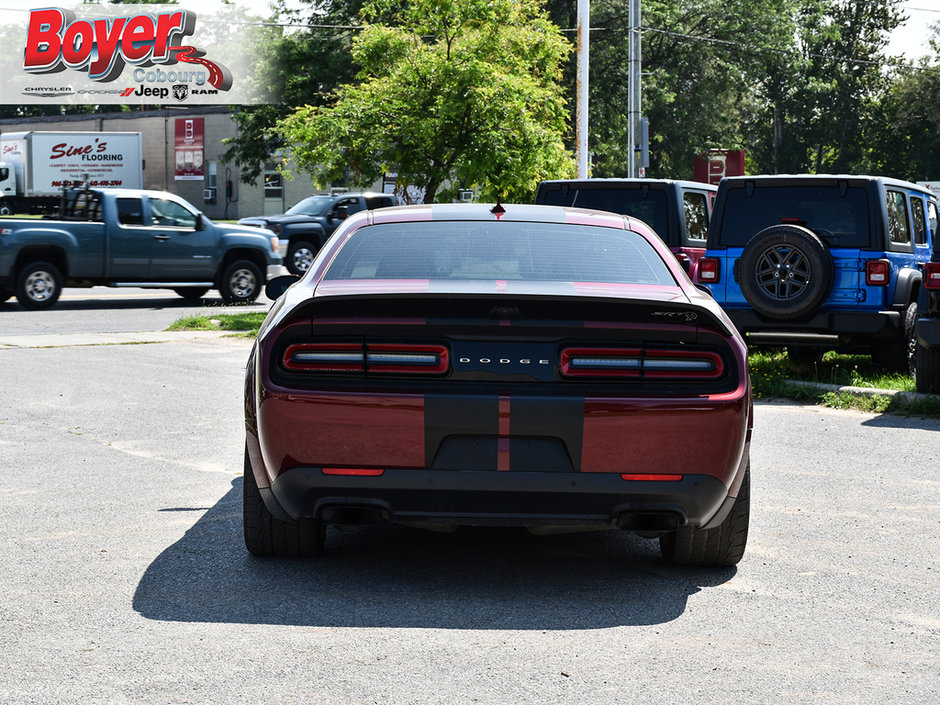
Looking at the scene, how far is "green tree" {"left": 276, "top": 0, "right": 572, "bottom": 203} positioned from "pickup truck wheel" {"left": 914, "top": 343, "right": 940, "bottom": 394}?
8763mm

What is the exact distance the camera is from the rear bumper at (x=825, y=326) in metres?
11.5

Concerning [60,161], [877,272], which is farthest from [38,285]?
[60,161]

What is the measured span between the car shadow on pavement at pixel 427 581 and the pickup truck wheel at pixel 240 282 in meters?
16.0

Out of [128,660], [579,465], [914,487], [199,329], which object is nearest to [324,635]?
[128,660]

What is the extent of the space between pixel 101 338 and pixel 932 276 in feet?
32.7

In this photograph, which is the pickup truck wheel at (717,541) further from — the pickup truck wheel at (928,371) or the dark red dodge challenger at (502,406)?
the pickup truck wheel at (928,371)

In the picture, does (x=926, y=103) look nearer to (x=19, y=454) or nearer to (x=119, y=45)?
(x=119, y=45)

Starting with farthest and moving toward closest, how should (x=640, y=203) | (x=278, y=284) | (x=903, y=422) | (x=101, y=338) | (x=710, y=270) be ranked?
(x=101, y=338)
(x=640, y=203)
(x=710, y=270)
(x=903, y=422)
(x=278, y=284)

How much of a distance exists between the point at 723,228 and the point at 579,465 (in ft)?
26.2

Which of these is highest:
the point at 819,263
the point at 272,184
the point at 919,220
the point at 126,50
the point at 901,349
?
the point at 126,50

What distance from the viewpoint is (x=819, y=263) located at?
11.3m

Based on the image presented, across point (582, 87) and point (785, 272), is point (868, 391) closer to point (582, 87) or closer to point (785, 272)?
point (785, 272)

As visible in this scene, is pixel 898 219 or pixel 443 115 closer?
pixel 898 219

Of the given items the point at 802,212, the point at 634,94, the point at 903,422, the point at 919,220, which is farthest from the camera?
the point at 634,94
